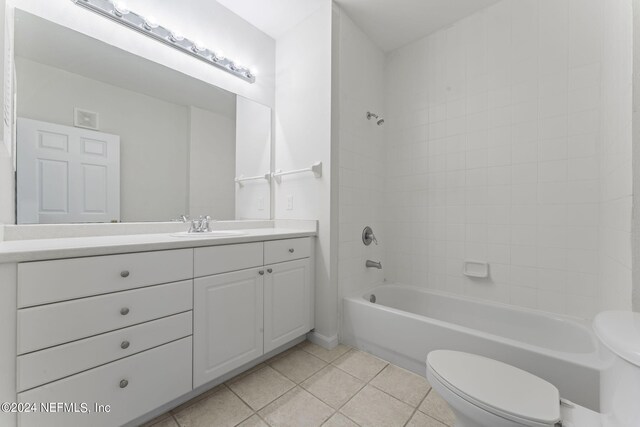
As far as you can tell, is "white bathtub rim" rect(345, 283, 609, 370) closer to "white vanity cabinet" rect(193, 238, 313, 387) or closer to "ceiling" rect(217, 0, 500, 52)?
"white vanity cabinet" rect(193, 238, 313, 387)

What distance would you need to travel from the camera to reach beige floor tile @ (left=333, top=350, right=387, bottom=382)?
155 cm

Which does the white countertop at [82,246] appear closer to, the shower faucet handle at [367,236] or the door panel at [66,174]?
the door panel at [66,174]

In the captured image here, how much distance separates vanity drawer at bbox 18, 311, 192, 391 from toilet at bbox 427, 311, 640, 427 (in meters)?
1.12

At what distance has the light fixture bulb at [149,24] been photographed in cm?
154

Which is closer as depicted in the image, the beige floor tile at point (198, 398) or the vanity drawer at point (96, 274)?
the vanity drawer at point (96, 274)

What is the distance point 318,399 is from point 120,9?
235 cm

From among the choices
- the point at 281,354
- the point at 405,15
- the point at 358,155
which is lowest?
the point at 281,354

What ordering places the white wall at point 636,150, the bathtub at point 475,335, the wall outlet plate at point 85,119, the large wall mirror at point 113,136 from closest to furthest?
the white wall at point 636,150
the bathtub at point 475,335
the large wall mirror at point 113,136
the wall outlet plate at point 85,119

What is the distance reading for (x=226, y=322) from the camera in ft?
4.51

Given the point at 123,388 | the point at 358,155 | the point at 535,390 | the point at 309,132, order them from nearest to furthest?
1. the point at 535,390
2. the point at 123,388
3. the point at 309,132
4. the point at 358,155

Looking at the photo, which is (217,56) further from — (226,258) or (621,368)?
(621,368)

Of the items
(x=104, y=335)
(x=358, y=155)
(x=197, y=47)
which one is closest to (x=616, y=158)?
(x=358, y=155)

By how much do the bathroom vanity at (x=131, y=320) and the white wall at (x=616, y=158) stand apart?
162 centimetres

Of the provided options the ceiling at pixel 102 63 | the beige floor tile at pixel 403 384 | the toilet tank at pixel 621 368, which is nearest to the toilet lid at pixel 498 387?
the toilet tank at pixel 621 368
